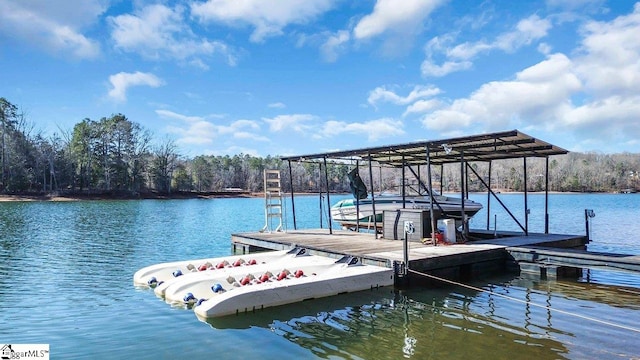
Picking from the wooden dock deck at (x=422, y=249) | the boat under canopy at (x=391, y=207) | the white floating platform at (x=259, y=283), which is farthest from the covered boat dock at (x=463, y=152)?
the white floating platform at (x=259, y=283)

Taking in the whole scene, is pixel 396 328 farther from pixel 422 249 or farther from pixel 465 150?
pixel 465 150

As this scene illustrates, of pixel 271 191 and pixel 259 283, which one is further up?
pixel 271 191

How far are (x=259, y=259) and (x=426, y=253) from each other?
13.1ft

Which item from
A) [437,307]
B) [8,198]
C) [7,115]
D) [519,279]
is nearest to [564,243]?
[519,279]

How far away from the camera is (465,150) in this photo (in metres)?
12.3

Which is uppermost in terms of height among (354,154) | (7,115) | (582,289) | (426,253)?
(7,115)

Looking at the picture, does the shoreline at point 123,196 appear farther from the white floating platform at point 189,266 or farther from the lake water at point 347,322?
the lake water at point 347,322

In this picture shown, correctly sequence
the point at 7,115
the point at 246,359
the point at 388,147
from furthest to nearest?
the point at 7,115 < the point at 388,147 < the point at 246,359

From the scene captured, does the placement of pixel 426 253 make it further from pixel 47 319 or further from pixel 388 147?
pixel 47 319

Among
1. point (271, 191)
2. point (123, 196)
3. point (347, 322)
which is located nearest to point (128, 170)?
point (123, 196)

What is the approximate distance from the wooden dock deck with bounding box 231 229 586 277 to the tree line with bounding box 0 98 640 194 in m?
Result: 20.2

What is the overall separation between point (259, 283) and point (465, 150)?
7.47 metres

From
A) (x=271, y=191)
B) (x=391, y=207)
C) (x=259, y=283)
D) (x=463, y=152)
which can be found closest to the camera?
(x=259, y=283)

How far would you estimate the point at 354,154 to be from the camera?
510 inches
